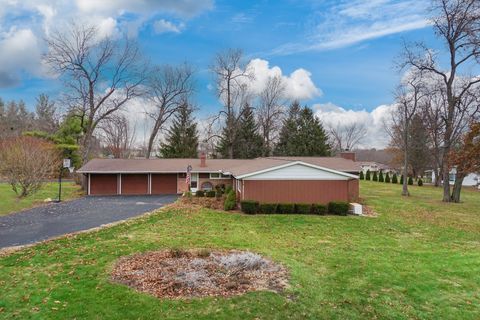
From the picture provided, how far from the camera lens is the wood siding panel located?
65.1ft

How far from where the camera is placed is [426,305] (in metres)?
7.25

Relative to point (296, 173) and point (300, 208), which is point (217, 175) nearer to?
point (296, 173)

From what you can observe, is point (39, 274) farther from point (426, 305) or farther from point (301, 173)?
point (301, 173)

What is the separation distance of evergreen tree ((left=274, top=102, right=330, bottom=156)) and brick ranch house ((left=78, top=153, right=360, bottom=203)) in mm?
11390

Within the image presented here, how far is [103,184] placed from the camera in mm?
28391

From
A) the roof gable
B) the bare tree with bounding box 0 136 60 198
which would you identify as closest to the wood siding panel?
the roof gable

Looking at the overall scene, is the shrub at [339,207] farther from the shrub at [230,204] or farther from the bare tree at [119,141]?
the bare tree at [119,141]

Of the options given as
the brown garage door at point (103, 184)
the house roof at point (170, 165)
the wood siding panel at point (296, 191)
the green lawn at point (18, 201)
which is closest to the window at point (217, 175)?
the house roof at point (170, 165)

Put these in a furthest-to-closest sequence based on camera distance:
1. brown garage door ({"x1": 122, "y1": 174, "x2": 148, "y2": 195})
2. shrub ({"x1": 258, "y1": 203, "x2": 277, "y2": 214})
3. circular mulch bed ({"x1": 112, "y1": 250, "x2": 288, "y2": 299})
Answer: brown garage door ({"x1": 122, "y1": 174, "x2": 148, "y2": 195}), shrub ({"x1": 258, "y1": 203, "x2": 277, "y2": 214}), circular mulch bed ({"x1": 112, "y1": 250, "x2": 288, "y2": 299})

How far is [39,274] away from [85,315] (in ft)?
9.29

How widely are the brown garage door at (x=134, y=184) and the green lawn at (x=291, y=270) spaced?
43.5 feet

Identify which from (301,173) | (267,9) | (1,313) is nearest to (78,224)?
(1,313)

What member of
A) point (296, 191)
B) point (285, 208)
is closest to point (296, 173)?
point (296, 191)

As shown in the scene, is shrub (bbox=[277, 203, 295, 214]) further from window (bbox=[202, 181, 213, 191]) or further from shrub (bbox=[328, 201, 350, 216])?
window (bbox=[202, 181, 213, 191])
